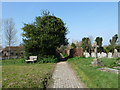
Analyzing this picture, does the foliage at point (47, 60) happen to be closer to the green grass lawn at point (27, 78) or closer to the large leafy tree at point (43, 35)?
the large leafy tree at point (43, 35)

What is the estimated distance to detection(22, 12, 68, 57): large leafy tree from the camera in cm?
2322

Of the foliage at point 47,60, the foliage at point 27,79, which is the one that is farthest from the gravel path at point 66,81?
the foliage at point 47,60

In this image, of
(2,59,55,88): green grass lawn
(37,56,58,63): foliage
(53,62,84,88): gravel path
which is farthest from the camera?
(37,56,58,63): foliage

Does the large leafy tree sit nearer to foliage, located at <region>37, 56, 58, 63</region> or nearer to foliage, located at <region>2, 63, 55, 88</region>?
foliage, located at <region>37, 56, 58, 63</region>

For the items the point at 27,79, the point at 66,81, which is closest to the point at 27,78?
the point at 27,79

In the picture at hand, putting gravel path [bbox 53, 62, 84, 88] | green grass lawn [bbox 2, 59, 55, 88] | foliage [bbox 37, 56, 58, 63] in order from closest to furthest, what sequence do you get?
1. gravel path [bbox 53, 62, 84, 88]
2. green grass lawn [bbox 2, 59, 55, 88]
3. foliage [bbox 37, 56, 58, 63]

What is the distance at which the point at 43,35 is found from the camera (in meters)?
23.2

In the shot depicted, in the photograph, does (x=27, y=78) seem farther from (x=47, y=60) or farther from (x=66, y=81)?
(x=47, y=60)

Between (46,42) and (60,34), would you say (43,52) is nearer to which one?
(46,42)

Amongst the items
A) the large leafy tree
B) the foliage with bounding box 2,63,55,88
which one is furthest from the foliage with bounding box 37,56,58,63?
the foliage with bounding box 2,63,55,88

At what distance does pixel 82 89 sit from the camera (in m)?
7.02

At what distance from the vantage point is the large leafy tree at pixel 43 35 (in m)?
23.2

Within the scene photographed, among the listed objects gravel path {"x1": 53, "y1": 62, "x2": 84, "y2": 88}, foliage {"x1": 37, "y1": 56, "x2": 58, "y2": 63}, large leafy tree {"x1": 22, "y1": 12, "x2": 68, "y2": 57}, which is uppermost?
large leafy tree {"x1": 22, "y1": 12, "x2": 68, "y2": 57}

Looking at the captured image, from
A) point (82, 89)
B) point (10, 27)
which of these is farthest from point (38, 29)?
point (82, 89)
